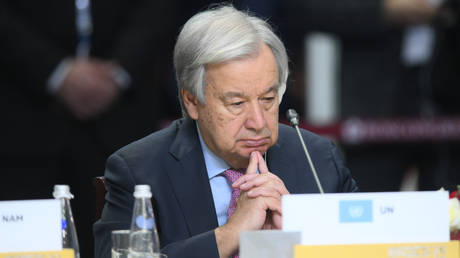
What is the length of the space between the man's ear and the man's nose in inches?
10.8

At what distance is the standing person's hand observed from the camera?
432 centimetres

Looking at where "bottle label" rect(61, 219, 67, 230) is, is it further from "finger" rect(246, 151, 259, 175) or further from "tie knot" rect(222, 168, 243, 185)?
"tie knot" rect(222, 168, 243, 185)

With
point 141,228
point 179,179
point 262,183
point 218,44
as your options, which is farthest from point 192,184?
point 141,228

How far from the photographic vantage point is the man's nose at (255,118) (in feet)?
9.80

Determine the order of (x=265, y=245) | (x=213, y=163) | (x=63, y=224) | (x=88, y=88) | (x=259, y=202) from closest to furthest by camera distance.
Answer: (x=265, y=245)
(x=63, y=224)
(x=259, y=202)
(x=213, y=163)
(x=88, y=88)

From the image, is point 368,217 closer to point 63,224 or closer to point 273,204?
point 273,204

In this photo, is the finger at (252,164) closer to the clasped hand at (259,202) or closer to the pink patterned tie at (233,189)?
the clasped hand at (259,202)

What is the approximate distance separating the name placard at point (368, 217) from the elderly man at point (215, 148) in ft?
1.85

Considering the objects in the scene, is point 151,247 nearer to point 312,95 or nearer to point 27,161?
point 27,161

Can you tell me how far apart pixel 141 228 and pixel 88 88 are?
1912 mm

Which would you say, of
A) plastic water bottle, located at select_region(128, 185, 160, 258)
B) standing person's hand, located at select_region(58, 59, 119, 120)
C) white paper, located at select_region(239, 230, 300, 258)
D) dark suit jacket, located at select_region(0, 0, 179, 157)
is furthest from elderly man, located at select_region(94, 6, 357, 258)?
dark suit jacket, located at select_region(0, 0, 179, 157)

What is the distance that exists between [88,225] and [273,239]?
2353mm

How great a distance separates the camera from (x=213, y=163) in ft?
10.6

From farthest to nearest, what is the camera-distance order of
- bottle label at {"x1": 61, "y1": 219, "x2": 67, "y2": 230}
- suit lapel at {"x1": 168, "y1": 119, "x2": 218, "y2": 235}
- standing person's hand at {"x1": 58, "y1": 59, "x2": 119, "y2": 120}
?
standing person's hand at {"x1": 58, "y1": 59, "x2": 119, "y2": 120}, suit lapel at {"x1": 168, "y1": 119, "x2": 218, "y2": 235}, bottle label at {"x1": 61, "y1": 219, "x2": 67, "y2": 230}
